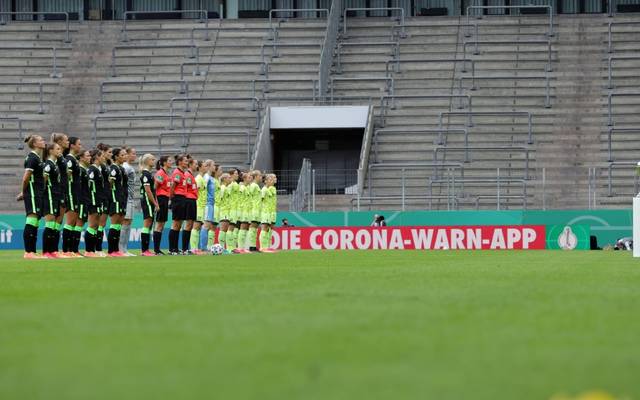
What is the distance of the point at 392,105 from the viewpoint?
138ft

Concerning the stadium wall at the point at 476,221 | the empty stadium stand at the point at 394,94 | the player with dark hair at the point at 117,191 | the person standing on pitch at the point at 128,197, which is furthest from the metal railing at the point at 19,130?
the player with dark hair at the point at 117,191

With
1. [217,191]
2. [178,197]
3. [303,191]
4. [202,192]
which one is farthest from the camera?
[303,191]

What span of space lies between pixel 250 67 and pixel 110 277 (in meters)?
Answer: 30.6

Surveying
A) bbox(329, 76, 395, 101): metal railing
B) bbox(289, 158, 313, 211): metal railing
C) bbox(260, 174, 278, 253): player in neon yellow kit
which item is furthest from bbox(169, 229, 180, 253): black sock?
bbox(329, 76, 395, 101): metal railing

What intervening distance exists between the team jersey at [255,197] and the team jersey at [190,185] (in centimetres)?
297

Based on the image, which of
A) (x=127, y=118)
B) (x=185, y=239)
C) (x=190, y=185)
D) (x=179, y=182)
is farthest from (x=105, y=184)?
(x=127, y=118)

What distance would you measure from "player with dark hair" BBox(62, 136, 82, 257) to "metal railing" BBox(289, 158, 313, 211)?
14192 mm

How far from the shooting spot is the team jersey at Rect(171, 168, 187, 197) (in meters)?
26.3

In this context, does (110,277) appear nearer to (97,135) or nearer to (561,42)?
(97,135)

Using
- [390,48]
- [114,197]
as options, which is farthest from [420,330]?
[390,48]

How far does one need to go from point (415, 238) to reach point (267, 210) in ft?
18.6

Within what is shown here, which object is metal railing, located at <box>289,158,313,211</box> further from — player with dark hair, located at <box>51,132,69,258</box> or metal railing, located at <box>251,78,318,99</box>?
player with dark hair, located at <box>51,132,69,258</box>

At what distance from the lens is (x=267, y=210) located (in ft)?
100

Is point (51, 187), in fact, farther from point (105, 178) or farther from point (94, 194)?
point (105, 178)
